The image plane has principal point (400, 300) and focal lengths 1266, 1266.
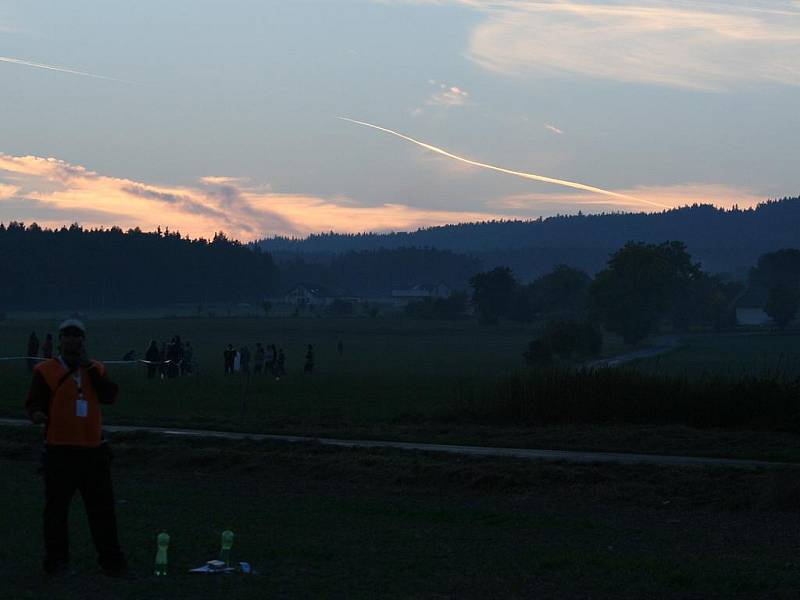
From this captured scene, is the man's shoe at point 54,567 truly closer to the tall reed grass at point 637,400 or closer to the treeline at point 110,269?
the tall reed grass at point 637,400

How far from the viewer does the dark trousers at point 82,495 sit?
31.2ft

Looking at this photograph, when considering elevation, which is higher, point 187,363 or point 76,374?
point 76,374

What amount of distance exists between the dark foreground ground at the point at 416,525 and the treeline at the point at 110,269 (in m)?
146

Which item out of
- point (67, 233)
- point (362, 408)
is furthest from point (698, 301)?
point (362, 408)

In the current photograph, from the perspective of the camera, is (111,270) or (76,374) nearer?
(76,374)

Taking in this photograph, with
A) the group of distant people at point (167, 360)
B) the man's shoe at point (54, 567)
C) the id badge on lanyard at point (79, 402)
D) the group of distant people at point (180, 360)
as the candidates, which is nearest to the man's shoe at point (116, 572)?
the man's shoe at point (54, 567)

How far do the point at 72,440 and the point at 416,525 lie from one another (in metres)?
4.98

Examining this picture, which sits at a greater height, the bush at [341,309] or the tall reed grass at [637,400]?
the bush at [341,309]

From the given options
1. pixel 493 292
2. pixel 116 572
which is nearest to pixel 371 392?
pixel 116 572

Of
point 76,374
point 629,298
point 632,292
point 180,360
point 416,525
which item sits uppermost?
point 632,292

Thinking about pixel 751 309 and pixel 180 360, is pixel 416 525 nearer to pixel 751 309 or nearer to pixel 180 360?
pixel 180 360

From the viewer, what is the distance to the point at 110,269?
17462 cm

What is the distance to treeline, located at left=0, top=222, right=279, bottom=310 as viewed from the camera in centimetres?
16225

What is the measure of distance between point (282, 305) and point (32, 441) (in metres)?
175
